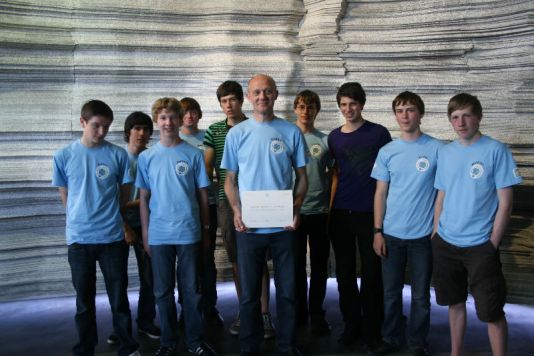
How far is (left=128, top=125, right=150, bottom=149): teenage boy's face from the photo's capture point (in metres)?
3.11

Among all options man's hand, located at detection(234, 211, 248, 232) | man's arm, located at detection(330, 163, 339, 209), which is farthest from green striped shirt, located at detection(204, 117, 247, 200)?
man's arm, located at detection(330, 163, 339, 209)

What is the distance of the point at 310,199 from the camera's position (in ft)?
10.3

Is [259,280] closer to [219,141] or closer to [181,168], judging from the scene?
[181,168]

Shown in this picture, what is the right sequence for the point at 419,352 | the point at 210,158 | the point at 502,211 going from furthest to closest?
the point at 210,158
the point at 419,352
the point at 502,211

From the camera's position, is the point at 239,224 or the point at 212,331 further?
the point at 212,331

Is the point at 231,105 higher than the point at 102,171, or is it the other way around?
the point at 231,105

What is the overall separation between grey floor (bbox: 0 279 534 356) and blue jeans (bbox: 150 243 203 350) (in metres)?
0.27

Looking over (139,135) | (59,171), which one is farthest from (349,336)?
(59,171)

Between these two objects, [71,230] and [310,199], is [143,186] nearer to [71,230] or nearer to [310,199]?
[71,230]

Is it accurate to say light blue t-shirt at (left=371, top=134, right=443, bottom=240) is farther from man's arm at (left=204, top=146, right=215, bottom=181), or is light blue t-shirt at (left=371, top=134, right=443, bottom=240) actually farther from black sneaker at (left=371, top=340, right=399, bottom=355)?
man's arm at (left=204, top=146, right=215, bottom=181)

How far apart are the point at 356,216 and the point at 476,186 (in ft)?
2.30

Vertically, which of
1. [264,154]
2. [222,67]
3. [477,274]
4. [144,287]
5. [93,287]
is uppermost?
[222,67]

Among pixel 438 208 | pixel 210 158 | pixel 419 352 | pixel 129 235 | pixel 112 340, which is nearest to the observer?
pixel 438 208

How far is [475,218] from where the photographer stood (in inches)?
93.4
